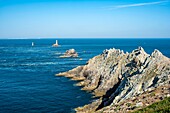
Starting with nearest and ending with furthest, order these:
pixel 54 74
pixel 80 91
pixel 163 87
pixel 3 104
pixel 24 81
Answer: pixel 163 87 → pixel 3 104 → pixel 80 91 → pixel 24 81 → pixel 54 74

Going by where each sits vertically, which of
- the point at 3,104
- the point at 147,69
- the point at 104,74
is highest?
the point at 147,69

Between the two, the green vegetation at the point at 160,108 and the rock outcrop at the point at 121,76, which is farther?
the rock outcrop at the point at 121,76

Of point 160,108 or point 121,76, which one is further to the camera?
point 121,76

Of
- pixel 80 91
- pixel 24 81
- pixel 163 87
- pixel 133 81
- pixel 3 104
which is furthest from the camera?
pixel 24 81

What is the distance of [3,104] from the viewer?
57.3m

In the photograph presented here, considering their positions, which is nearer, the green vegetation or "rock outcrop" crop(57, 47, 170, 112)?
the green vegetation

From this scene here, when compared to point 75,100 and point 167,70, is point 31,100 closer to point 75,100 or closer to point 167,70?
point 75,100

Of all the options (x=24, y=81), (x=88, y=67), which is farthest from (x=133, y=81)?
(x=24, y=81)

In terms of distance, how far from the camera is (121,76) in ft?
217

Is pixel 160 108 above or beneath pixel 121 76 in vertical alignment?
above

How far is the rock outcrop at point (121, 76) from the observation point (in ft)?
140

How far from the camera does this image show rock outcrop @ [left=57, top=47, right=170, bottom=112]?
140 ft

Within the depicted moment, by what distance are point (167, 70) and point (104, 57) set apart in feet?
121

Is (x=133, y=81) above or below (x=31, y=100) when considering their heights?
above
